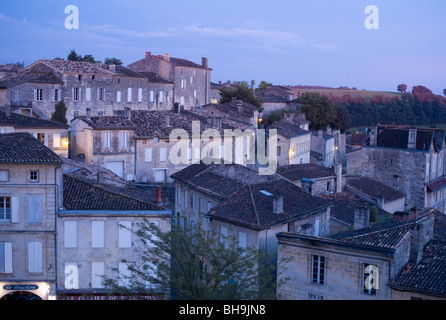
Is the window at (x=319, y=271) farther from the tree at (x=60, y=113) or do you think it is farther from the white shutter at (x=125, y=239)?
the tree at (x=60, y=113)

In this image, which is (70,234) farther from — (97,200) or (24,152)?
(24,152)

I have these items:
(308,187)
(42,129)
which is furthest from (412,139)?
(42,129)

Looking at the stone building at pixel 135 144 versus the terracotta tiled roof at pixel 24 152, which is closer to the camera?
the terracotta tiled roof at pixel 24 152

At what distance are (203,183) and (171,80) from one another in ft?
110

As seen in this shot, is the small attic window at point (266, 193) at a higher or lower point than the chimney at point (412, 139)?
lower

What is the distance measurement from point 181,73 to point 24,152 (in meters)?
39.1

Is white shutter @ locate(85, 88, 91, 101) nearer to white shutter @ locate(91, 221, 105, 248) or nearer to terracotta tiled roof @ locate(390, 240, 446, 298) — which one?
white shutter @ locate(91, 221, 105, 248)

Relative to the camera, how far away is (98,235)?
2047 cm

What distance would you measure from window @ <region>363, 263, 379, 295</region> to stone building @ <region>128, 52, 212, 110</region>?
139 ft

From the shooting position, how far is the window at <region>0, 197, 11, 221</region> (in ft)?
66.5

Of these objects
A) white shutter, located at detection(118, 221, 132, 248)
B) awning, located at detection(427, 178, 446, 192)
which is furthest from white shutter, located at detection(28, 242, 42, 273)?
awning, located at detection(427, 178, 446, 192)

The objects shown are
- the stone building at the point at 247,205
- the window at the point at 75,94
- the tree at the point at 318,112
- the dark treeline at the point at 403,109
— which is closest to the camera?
the stone building at the point at 247,205

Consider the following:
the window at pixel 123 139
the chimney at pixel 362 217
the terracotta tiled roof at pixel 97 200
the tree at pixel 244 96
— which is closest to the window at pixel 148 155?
the window at pixel 123 139

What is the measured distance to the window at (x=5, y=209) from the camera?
2028cm
